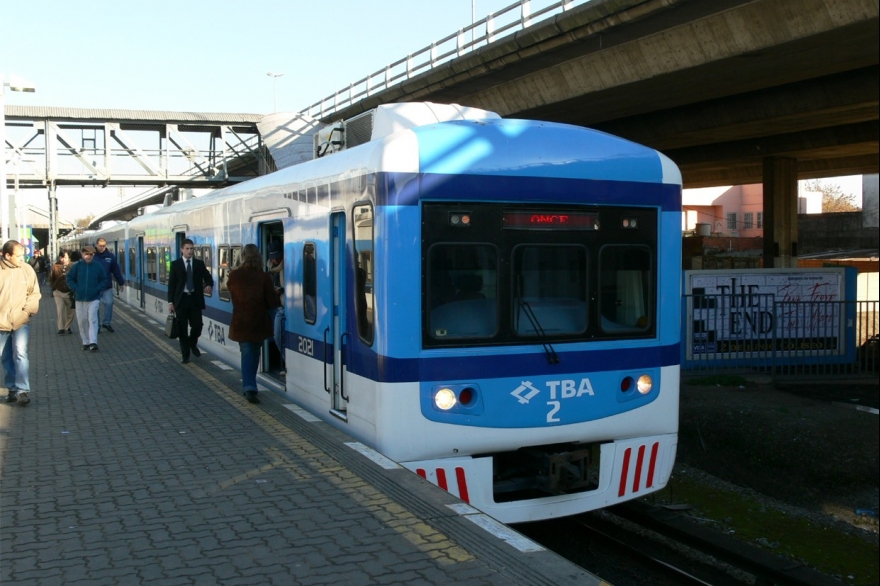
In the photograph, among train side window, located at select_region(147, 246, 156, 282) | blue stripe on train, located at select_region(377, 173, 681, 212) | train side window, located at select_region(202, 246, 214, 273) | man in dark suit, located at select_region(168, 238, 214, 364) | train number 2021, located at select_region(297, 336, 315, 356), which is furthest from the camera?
train side window, located at select_region(147, 246, 156, 282)

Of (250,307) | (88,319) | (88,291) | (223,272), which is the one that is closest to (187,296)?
(223,272)

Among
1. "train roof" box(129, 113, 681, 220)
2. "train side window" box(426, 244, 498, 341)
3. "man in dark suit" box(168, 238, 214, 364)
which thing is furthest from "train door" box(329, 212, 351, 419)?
Result: "man in dark suit" box(168, 238, 214, 364)

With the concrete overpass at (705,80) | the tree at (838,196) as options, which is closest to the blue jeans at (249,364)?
the tree at (838,196)

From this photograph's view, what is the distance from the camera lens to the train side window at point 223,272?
12.2m

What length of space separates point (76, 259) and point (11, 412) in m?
7.41

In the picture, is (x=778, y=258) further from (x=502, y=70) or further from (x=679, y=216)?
(x=679, y=216)

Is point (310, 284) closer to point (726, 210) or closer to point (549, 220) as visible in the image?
point (549, 220)

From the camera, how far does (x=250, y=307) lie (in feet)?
30.5

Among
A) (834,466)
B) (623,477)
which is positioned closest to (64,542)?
(623,477)

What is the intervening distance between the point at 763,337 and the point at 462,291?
9630 millimetres

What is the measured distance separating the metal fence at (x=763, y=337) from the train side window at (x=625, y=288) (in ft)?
24.6

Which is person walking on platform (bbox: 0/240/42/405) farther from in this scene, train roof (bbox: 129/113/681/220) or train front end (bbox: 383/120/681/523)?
train front end (bbox: 383/120/681/523)

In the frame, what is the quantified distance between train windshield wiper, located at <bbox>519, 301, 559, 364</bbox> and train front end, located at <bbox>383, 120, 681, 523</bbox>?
10 millimetres

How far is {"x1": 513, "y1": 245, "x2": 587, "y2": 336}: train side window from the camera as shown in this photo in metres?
6.44
